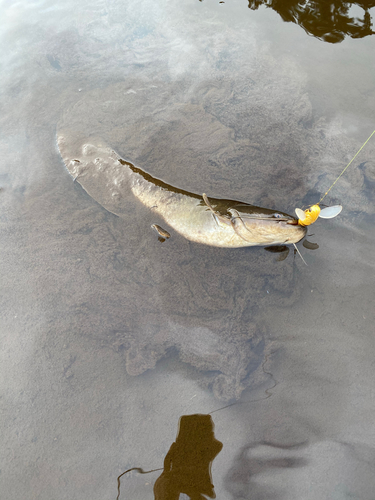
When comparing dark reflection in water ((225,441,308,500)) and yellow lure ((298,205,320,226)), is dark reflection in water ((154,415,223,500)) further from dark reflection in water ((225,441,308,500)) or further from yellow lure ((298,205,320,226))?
yellow lure ((298,205,320,226))

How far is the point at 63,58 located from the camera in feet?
12.8

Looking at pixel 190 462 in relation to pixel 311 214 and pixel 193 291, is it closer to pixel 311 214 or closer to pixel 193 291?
pixel 193 291

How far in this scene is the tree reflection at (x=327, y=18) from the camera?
377 centimetres

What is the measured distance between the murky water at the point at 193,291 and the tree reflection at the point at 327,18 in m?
0.09

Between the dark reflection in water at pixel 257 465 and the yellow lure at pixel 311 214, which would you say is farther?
the yellow lure at pixel 311 214

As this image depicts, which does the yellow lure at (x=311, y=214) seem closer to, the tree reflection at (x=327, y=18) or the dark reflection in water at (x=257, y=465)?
the dark reflection in water at (x=257, y=465)

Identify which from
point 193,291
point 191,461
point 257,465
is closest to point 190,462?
point 191,461

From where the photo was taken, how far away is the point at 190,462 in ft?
6.33

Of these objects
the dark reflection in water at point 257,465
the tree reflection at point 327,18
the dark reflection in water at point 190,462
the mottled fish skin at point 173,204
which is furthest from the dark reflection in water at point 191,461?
the tree reflection at point 327,18

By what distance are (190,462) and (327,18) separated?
535 centimetres

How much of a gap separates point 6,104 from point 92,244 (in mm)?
2376

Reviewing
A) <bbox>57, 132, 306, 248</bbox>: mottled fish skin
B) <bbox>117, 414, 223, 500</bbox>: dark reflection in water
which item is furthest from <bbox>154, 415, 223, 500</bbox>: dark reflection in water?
<bbox>57, 132, 306, 248</bbox>: mottled fish skin

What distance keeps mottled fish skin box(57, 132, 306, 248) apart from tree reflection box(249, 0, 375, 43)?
120 inches

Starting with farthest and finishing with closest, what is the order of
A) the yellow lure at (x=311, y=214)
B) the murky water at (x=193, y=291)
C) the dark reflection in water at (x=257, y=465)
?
the yellow lure at (x=311, y=214) → the murky water at (x=193, y=291) → the dark reflection in water at (x=257, y=465)
